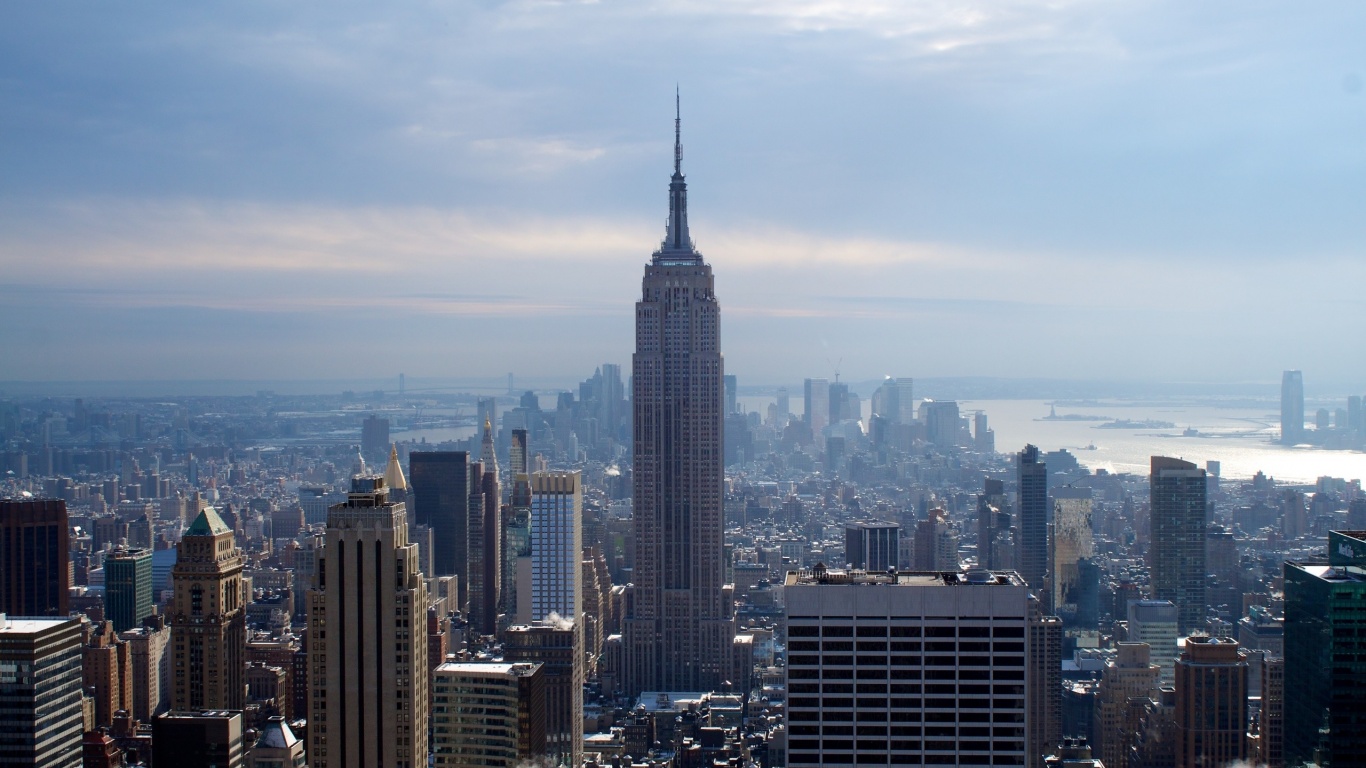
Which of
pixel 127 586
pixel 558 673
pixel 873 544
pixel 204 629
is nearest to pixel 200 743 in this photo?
pixel 204 629

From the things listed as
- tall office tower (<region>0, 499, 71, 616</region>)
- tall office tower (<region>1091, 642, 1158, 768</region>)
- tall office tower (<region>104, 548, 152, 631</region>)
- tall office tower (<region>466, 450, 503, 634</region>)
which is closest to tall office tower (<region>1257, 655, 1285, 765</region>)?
tall office tower (<region>1091, 642, 1158, 768</region>)

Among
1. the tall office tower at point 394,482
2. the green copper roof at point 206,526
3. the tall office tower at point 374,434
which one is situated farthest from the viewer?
the tall office tower at point 374,434

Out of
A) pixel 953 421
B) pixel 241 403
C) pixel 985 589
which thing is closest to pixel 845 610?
pixel 985 589

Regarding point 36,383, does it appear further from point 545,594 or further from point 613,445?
point 613,445

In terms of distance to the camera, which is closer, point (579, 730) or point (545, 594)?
point (579, 730)

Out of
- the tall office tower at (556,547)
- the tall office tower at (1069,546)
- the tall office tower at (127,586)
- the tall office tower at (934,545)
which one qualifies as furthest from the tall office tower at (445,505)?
the tall office tower at (1069,546)

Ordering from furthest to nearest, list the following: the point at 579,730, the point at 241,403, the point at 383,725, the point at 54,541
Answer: the point at 54,541 < the point at 241,403 < the point at 579,730 < the point at 383,725

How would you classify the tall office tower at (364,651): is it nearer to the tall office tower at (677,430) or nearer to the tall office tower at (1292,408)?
the tall office tower at (1292,408)

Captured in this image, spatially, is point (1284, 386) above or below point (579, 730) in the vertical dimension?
above
